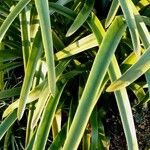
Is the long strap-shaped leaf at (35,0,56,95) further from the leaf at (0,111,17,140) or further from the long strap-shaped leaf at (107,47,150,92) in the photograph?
the leaf at (0,111,17,140)

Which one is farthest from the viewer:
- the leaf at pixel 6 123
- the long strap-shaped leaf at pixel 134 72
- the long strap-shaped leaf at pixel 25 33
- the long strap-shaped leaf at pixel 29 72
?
the long strap-shaped leaf at pixel 25 33

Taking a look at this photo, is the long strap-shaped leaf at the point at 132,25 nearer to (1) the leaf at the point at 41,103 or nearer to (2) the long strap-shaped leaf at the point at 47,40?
(2) the long strap-shaped leaf at the point at 47,40

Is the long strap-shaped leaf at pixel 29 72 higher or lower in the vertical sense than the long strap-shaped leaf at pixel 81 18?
lower

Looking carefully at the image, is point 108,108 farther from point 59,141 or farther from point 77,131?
point 77,131

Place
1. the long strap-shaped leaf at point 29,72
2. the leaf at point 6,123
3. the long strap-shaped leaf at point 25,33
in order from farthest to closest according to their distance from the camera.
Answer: the long strap-shaped leaf at point 25,33
the leaf at point 6,123
the long strap-shaped leaf at point 29,72

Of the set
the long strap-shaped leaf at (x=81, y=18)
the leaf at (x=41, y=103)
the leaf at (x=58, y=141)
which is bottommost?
the leaf at (x=58, y=141)

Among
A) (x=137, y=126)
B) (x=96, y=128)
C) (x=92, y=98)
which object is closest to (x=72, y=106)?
(x=96, y=128)

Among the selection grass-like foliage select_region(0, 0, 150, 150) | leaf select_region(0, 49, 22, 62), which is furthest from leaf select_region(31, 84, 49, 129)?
leaf select_region(0, 49, 22, 62)

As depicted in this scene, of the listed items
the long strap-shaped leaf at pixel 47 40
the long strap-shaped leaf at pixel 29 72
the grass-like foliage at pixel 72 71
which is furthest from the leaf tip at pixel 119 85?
the long strap-shaped leaf at pixel 29 72

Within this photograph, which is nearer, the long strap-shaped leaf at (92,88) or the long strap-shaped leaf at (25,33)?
the long strap-shaped leaf at (92,88)
